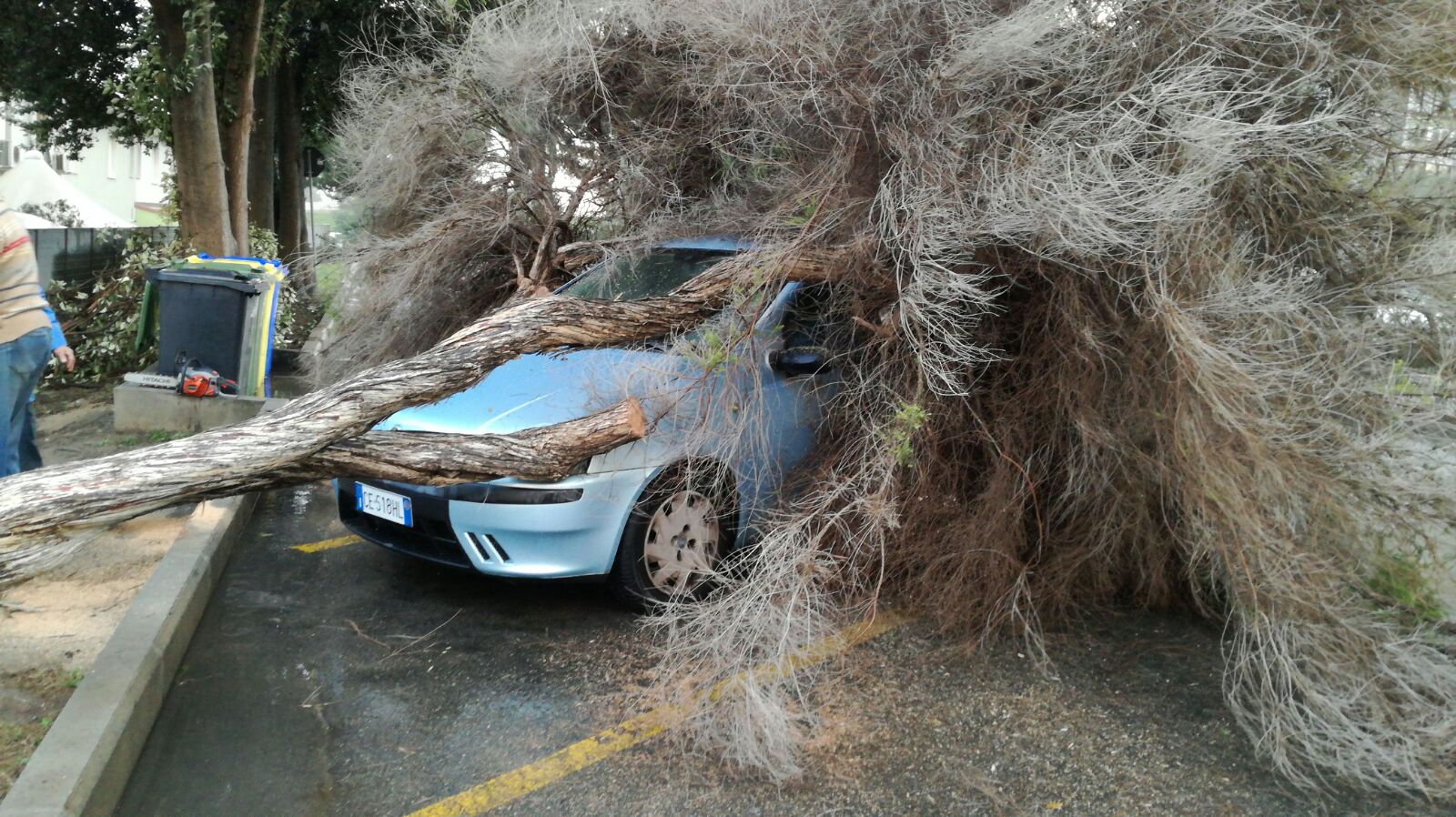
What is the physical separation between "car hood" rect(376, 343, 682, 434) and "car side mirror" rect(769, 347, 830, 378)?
0.57 metres

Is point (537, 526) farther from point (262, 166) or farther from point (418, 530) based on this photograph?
point (262, 166)

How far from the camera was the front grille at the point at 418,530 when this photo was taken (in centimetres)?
477

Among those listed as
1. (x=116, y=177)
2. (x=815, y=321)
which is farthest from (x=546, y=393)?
(x=116, y=177)

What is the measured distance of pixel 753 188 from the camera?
5.55 meters

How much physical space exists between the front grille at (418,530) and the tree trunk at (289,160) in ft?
39.9

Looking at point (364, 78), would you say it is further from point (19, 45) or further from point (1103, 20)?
point (19, 45)

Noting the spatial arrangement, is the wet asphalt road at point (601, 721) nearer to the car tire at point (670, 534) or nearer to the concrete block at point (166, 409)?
the car tire at point (670, 534)

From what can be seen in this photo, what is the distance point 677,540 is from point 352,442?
1493 mm

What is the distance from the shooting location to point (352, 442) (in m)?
4.15

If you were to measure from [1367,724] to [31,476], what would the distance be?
15.0ft

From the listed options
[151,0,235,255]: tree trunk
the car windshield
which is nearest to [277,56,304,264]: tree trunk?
[151,0,235,255]: tree trunk

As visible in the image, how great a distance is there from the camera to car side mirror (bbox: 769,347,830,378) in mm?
4996

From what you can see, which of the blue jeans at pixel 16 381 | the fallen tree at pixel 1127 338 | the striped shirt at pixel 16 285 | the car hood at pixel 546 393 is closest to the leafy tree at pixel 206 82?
the striped shirt at pixel 16 285

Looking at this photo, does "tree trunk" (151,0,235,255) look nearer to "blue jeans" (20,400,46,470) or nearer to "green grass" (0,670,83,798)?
"blue jeans" (20,400,46,470)
